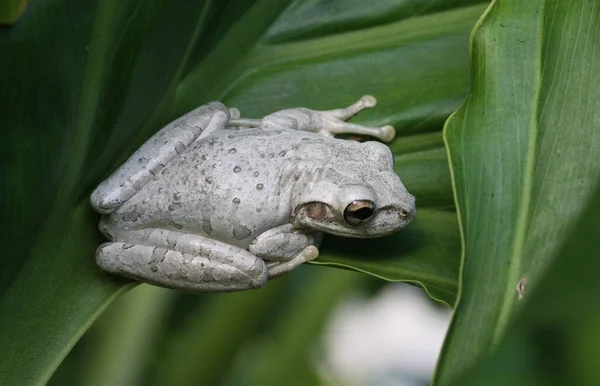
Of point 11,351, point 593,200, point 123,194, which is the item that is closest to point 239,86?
point 123,194

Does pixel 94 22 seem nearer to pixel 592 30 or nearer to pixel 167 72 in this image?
pixel 167 72

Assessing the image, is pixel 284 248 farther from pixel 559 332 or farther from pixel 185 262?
pixel 559 332

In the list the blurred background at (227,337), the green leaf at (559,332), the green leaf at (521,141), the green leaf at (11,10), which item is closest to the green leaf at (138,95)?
the green leaf at (11,10)

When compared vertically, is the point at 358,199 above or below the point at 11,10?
below

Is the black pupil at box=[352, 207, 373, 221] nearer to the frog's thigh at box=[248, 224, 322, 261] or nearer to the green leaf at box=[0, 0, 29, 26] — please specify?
the frog's thigh at box=[248, 224, 322, 261]

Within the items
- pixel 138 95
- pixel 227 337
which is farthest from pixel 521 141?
pixel 227 337

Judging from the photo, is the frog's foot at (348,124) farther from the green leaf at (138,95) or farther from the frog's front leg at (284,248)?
the frog's front leg at (284,248)
